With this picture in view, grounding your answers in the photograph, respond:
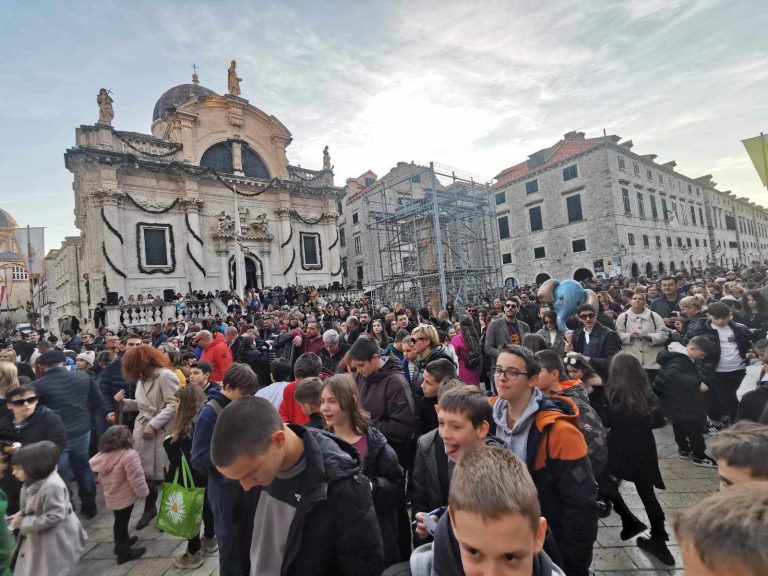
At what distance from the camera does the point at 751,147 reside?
7.55m

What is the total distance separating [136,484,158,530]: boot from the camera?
166 inches

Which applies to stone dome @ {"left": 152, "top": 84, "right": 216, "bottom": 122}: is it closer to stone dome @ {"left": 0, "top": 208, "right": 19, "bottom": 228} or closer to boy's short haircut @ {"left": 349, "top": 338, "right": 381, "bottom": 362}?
boy's short haircut @ {"left": 349, "top": 338, "right": 381, "bottom": 362}

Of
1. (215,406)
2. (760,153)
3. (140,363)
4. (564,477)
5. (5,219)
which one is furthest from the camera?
(5,219)

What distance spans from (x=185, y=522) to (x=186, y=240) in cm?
2261

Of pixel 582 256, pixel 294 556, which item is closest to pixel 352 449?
pixel 294 556

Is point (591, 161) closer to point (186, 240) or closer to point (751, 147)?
point (751, 147)

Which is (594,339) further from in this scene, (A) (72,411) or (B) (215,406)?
(A) (72,411)

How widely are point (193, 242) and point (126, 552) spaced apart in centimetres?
2197

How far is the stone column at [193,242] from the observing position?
2286 centimetres

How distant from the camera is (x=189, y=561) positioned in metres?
3.47

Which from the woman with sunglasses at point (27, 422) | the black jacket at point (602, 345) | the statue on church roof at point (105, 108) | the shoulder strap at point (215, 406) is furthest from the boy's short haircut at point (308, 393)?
the statue on church roof at point (105, 108)

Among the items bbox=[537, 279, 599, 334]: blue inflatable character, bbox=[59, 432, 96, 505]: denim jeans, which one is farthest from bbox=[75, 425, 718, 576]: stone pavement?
bbox=[537, 279, 599, 334]: blue inflatable character

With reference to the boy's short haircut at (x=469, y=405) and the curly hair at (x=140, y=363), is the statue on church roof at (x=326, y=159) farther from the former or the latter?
the boy's short haircut at (x=469, y=405)

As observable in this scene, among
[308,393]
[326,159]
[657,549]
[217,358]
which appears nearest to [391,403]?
[308,393]
